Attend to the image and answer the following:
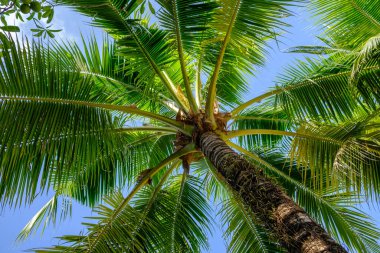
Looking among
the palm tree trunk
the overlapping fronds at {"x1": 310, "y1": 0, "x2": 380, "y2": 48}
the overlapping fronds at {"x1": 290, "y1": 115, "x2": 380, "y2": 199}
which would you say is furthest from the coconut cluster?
the overlapping fronds at {"x1": 310, "y1": 0, "x2": 380, "y2": 48}

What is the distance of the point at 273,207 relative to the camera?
3562 mm

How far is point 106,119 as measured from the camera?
200 inches

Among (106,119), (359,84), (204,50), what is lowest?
(106,119)

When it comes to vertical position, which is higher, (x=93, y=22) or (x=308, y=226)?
(x=93, y=22)

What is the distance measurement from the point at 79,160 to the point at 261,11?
2697 mm

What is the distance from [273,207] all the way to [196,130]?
6.98ft

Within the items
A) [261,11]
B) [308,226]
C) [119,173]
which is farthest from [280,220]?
[119,173]

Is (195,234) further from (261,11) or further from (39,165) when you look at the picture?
(261,11)

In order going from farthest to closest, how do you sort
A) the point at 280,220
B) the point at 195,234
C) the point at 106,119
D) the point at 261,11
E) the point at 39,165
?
the point at 195,234 → the point at 261,11 → the point at 106,119 → the point at 39,165 → the point at 280,220

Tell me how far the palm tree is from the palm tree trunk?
0.05 ft

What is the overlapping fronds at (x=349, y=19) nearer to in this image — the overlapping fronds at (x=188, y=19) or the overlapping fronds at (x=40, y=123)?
the overlapping fronds at (x=188, y=19)

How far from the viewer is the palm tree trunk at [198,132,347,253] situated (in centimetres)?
295

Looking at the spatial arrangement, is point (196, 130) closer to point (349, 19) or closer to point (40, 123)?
point (40, 123)

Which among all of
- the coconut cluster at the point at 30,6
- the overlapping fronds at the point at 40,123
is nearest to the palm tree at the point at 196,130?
the overlapping fronds at the point at 40,123
